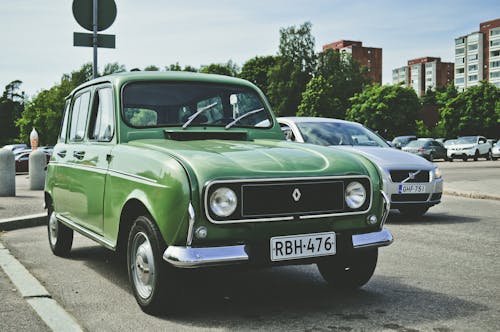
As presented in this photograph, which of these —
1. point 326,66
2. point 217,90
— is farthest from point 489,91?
point 217,90

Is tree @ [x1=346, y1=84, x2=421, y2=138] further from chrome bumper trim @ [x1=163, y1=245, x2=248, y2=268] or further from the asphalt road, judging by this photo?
chrome bumper trim @ [x1=163, y1=245, x2=248, y2=268]

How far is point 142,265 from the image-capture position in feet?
16.1

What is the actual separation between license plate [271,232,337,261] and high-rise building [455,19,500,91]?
433 feet

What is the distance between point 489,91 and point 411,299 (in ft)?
227

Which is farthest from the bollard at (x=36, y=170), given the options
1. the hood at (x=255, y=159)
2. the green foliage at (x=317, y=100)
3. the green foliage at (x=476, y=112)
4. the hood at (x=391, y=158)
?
the green foliage at (x=317, y=100)

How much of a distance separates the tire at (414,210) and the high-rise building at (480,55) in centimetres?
12520

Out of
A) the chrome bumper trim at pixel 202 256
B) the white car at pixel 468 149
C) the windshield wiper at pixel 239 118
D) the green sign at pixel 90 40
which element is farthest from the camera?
the white car at pixel 468 149

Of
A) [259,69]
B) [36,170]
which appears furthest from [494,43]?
[36,170]

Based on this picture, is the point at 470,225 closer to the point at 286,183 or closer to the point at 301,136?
the point at 301,136

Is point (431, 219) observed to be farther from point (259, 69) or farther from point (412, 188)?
point (259, 69)

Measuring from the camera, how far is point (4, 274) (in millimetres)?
6516

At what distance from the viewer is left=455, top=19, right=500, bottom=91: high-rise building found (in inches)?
5172

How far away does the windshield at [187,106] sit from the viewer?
5.93m

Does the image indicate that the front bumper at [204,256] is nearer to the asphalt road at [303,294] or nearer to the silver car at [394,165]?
the asphalt road at [303,294]
